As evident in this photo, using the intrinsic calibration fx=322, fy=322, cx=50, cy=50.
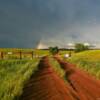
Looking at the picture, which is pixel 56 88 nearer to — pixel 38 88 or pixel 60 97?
pixel 38 88

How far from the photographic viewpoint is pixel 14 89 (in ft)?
42.8

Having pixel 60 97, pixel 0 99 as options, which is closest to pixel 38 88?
pixel 60 97

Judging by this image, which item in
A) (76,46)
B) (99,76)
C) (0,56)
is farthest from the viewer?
(76,46)

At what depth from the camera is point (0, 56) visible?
175ft

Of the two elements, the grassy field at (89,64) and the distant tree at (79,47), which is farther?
the distant tree at (79,47)

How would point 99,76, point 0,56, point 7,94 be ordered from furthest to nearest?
point 0,56
point 99,76
point 7,94

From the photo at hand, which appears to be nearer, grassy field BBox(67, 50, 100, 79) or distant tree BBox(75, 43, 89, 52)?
grassy field BBox(67, 50, 100, 79)

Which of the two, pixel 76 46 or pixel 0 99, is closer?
pixel 0 99

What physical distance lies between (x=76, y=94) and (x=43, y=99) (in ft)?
5.33

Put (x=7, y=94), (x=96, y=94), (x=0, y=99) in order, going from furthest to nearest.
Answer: (x=96, y=94)
(x=7, y=94)
(x=0, y=99)

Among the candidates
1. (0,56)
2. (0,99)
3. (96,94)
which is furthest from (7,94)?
→ (0,56)

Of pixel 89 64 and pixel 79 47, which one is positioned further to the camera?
pixel 79 47

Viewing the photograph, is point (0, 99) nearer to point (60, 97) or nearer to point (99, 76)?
point (60, 97)

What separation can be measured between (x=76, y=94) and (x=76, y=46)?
153m
